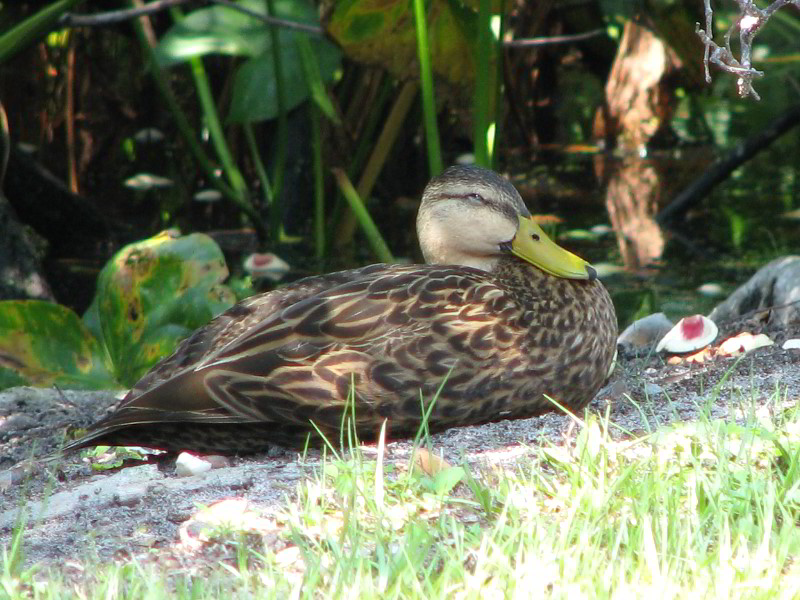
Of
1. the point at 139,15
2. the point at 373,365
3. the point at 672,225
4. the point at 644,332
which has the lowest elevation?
the point at 672,225

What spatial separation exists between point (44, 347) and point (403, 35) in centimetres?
222

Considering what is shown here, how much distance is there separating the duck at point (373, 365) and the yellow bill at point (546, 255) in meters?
0.07

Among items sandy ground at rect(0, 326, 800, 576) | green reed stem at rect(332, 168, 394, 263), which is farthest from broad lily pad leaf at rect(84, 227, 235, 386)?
green reed stem at rect(332, 168, 394, 263)

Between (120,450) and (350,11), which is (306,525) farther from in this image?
(350,11)

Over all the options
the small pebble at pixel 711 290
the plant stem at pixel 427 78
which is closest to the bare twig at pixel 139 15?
the plant stem at pixel 427 78

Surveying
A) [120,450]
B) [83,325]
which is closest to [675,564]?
[120,450]

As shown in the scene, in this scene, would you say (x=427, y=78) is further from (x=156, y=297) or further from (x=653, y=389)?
(x=653, y=389)

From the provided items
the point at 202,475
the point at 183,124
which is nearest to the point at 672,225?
the point at 183,124

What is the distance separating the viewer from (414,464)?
251 centimetres

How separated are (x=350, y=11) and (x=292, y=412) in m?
2.83

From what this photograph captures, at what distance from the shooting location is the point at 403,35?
5.63 m

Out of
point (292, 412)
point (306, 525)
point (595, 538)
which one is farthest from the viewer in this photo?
point (292, 412)

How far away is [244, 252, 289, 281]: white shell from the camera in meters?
6.48

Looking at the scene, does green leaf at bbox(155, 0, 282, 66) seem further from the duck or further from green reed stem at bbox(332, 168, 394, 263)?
the duck
